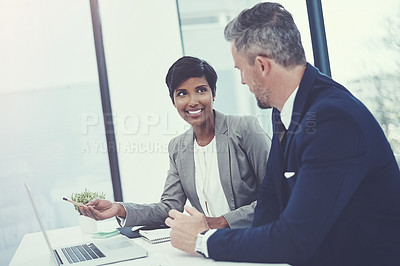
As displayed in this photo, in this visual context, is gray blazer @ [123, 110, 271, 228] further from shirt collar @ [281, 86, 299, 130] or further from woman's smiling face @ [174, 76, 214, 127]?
shirt collar @ [281, 86, 299, 130]

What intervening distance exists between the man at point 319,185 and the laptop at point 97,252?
0.65 ft

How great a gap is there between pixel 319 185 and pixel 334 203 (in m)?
0.06

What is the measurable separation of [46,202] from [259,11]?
3.05m

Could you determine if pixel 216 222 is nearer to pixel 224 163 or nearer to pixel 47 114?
pixel 224 163

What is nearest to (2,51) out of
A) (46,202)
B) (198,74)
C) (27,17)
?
(27,17)

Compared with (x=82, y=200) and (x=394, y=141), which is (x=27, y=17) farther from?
(x=394, y=141)

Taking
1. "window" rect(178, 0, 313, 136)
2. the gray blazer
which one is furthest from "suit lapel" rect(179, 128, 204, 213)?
"window" rect(178, 0, 313, 136)

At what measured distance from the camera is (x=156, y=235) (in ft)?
6.07

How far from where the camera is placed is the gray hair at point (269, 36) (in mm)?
1450

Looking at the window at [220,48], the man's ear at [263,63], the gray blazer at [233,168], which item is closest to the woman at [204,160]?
the gray blazer at [233,168]

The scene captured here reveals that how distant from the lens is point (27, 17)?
3951mm

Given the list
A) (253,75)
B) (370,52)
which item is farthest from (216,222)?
(370,52)

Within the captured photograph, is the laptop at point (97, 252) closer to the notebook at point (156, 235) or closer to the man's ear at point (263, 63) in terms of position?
the notebook at point (156, 235)

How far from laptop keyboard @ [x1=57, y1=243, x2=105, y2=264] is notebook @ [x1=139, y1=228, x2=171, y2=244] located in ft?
0.69
